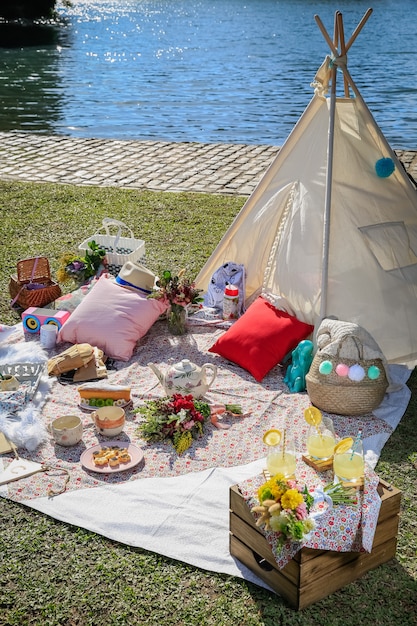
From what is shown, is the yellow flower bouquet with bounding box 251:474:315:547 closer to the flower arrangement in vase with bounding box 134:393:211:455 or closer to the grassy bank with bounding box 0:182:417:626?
the grassy bank with bounding box 0:182:417:626

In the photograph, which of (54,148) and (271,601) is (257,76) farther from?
(271,601)

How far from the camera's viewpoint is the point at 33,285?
6574mm

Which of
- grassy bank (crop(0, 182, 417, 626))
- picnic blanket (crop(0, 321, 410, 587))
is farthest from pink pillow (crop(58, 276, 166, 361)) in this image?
grassy bank (crop(0, 182, 417, 626))

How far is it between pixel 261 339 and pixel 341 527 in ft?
7.64

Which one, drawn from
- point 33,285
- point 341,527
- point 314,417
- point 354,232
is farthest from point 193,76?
point 341,527

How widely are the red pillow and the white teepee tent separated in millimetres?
146

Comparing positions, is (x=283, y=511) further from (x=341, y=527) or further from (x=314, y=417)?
(x=314, y=417)

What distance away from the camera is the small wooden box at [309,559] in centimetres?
342

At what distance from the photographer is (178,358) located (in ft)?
18.9

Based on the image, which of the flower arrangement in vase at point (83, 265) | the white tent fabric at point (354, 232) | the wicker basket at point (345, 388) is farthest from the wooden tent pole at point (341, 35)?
the flower arrangement in vase at point (83, 265)

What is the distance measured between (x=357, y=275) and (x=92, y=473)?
2402mm

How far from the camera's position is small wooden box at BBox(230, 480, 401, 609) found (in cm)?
342

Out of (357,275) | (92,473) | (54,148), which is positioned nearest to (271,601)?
(92,473)

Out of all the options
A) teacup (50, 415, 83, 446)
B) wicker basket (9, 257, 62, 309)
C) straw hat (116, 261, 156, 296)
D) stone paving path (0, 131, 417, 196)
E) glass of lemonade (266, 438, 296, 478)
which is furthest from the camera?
stone paving path (0, 131, 417, 196)
